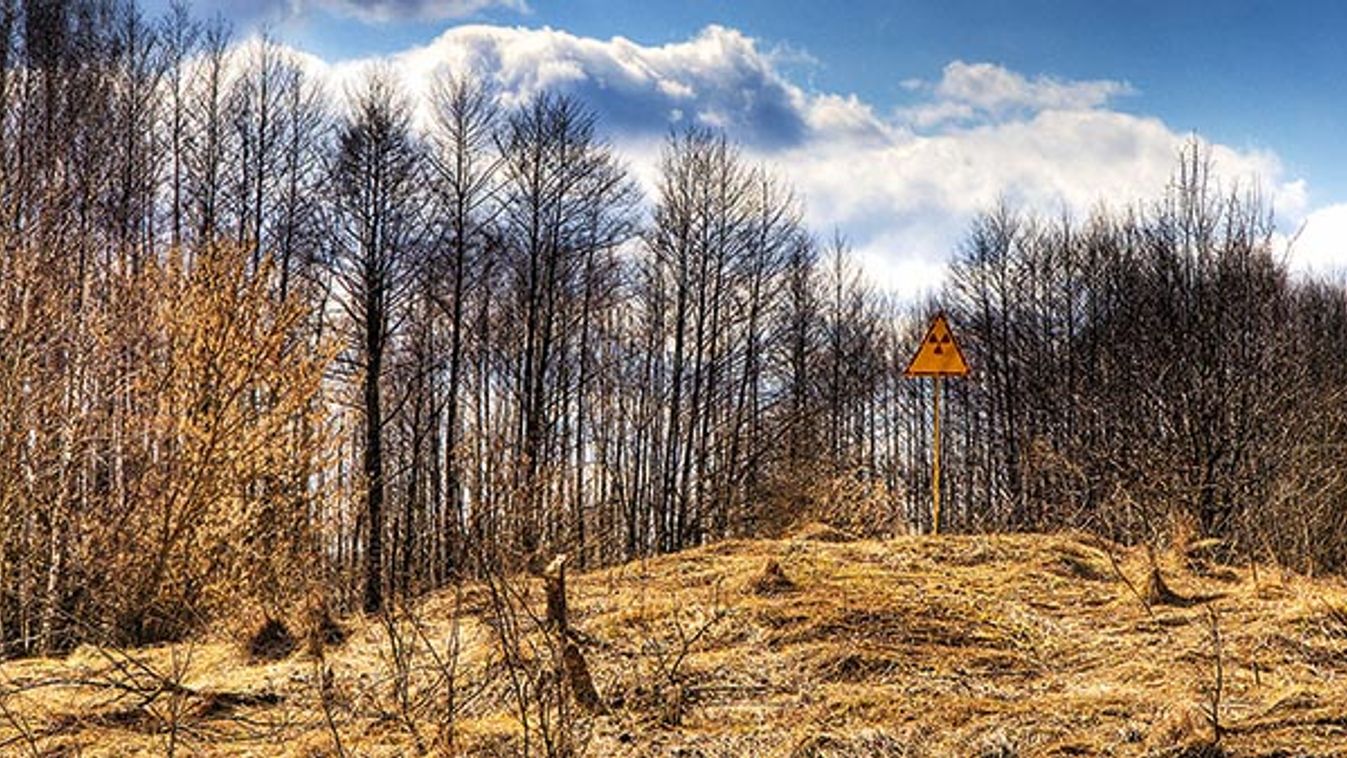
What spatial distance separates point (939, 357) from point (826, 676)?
19.2ft

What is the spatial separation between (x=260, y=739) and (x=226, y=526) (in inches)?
259

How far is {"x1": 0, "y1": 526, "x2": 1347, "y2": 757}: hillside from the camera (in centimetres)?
561

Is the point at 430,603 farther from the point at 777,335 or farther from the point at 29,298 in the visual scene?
the point at 777,335

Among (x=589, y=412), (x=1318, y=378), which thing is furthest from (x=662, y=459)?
(x=1318, y=378)

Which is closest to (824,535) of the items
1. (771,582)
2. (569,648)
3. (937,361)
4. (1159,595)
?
(937,361)

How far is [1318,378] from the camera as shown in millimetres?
25094

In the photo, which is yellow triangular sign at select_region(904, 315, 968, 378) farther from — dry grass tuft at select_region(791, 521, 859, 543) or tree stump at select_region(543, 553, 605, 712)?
tree stump at select_region(543, 553, 605, 712)

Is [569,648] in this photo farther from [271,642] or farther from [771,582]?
[271,642]

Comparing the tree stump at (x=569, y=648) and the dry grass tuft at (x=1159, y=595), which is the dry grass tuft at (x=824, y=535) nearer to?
the dry grass tuft at (x=1159, y=595)

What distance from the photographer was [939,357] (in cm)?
1194

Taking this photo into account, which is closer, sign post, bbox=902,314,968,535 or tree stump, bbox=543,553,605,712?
tree stump, bbox=543,553,605,712

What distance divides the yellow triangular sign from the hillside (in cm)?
250

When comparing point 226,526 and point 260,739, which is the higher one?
point 226,526

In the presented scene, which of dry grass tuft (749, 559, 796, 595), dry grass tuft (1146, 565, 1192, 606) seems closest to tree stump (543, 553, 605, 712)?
dry grass tuft (749, 559, 796, 595)
